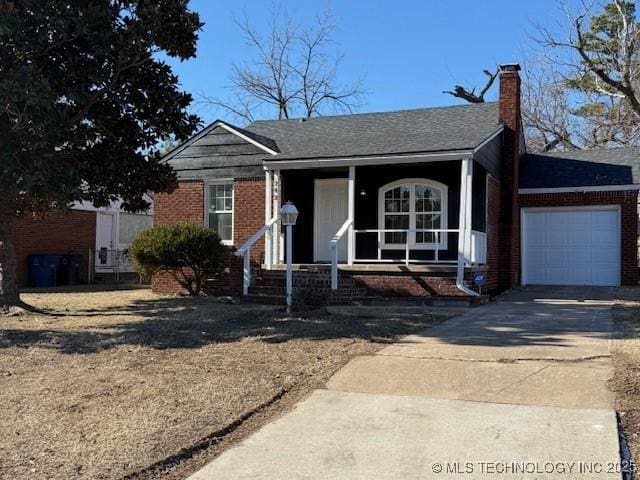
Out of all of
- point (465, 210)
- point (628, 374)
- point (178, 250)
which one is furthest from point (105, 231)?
point (628, 374)

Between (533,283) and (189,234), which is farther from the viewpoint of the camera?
(533,283)

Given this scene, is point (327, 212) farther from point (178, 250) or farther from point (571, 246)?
point (571, 246)

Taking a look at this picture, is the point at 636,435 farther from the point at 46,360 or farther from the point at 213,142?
the point at 213,142

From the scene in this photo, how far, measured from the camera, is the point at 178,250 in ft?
44.7

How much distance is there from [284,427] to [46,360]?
372 centimetres

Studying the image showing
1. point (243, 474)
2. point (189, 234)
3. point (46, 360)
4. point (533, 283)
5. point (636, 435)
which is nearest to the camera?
point (243, 474)

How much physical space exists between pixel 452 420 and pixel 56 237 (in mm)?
18178

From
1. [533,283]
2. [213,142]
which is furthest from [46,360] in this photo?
[533,283]

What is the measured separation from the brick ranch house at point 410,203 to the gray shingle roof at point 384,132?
2.3 inches

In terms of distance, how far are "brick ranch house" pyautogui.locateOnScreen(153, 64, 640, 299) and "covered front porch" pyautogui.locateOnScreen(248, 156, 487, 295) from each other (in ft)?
0.09

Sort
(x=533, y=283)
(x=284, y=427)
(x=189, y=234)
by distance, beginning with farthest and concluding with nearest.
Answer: (x=533, y=283) → (x=189, y=234) → (x=284, y=427)

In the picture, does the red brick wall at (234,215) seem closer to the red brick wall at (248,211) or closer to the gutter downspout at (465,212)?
the red brick wall at (248,211)

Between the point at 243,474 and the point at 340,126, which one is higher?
the point at 340,126

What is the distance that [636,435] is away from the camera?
4.51 m
